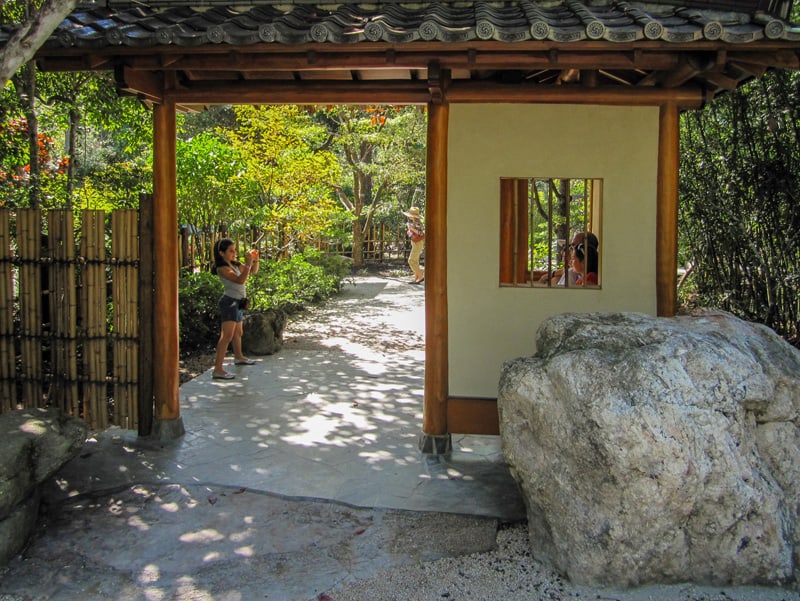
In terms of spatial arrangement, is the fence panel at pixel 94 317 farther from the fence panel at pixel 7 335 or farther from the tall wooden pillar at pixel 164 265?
the fence panel at pixel 7 335

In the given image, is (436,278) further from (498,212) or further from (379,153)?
(379,153)

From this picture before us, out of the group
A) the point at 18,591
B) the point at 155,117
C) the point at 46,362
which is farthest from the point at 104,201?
the point at 18,591

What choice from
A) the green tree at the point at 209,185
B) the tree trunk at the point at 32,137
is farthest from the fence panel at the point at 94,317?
the green tree at the point at 209,185

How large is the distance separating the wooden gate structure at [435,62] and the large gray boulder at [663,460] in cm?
182

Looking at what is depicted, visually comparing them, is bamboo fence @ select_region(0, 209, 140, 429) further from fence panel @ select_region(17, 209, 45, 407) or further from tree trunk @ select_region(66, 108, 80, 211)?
tree trunk @ select_region(66, 108, 80, 211)

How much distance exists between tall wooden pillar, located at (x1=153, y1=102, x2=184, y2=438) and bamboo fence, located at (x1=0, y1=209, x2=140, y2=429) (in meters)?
0.17

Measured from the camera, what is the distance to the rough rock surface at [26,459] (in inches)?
161

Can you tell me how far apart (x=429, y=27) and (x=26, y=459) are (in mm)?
3584

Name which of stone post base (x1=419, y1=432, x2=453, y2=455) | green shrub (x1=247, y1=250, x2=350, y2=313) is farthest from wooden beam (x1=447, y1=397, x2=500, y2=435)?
green shrub (x1=247, y1=250, x2=350, y2=313)

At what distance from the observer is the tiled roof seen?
4422 millimetres

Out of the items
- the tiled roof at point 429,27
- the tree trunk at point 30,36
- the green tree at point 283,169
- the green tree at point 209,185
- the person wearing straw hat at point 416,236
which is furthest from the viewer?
the person wearing straw hat at point 416,236

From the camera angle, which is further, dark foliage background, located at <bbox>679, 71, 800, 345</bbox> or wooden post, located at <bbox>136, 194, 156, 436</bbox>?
dark foliage background, located at <bbox>679, 71, 800, 345</bbox>

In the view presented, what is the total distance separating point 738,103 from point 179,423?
6731 mm

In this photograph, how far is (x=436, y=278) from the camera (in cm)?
567
